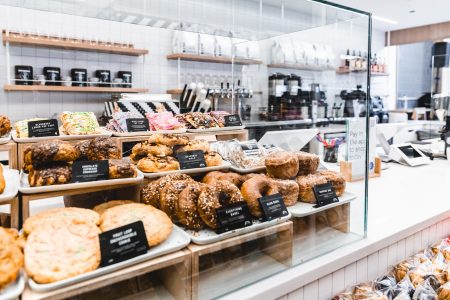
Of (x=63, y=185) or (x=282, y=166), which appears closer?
(x=63, y=185)

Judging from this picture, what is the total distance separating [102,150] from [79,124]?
16.0 inches

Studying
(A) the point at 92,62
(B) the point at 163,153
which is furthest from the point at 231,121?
(A) the point at 92,62

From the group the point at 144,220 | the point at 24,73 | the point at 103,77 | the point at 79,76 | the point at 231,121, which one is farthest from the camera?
the point at 103,77

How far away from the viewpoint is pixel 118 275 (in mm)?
828

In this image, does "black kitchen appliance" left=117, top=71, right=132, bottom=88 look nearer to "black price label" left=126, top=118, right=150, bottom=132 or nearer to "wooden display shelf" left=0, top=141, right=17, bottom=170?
"black price label" left=126, top=118, right=150, bottom=132

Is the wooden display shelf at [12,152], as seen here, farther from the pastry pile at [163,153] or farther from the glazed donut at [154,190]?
the glazed donut at [154,190]

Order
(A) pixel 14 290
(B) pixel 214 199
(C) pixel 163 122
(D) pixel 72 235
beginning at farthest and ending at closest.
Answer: (C) pixel 163 122
(B) pixel 214 199
(D) pixel 72 235
(A) pixel 14 290

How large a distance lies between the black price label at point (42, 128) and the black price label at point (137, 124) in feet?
1.01

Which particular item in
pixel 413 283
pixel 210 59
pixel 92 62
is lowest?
pixel 413 283

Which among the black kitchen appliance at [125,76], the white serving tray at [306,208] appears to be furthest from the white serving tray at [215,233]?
the black kitchen appliance at [125,76]

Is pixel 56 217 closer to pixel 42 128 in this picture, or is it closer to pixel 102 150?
pixel 102 150

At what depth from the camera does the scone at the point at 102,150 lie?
3.92ft

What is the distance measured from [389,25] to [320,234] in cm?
663

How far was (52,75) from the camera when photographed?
3705 millimetres
